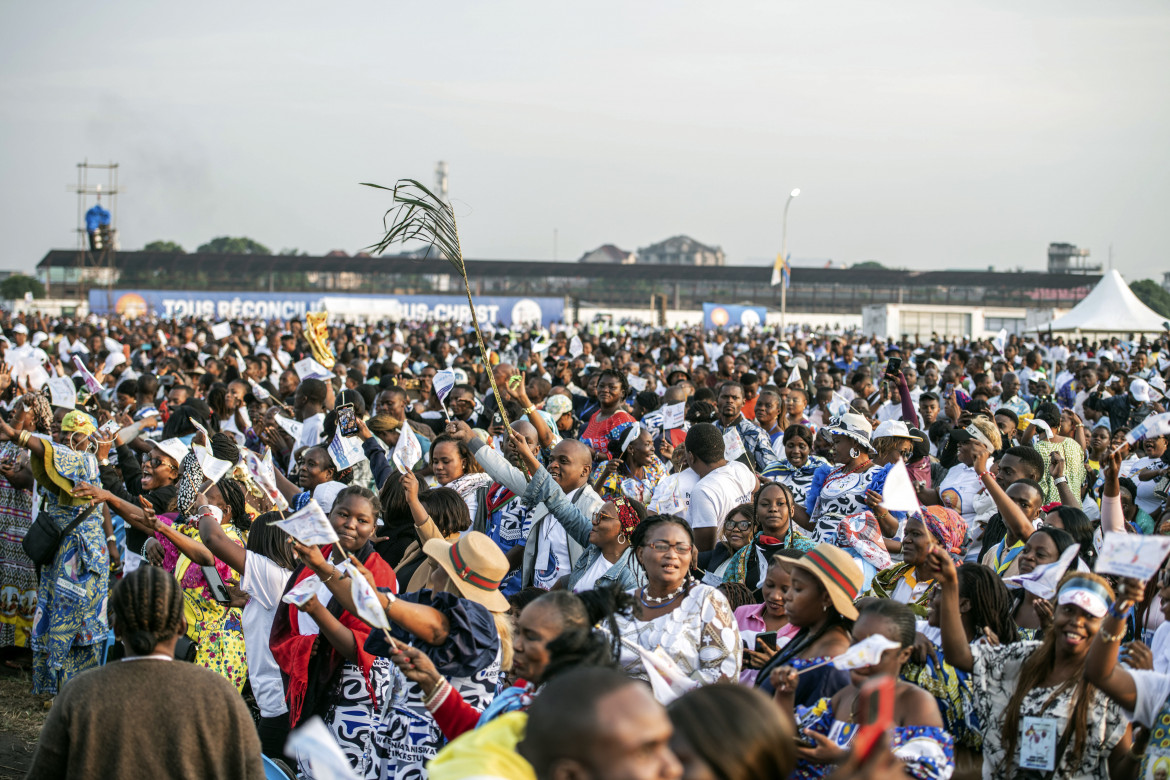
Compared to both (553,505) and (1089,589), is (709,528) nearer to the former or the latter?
(553,505)

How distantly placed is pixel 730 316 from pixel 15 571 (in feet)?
148

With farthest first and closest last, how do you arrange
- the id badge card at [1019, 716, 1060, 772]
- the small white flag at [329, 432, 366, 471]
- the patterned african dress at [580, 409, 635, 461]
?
1. the patterned african dress at [580, 409, 635, 461]
2. the small white flag at [329, 432, 366, 471]
3. the id badge card at [1019, 716, 1060, 772]

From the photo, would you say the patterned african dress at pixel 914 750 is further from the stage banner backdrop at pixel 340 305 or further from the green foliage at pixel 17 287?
the green foliage at pixel 17 287

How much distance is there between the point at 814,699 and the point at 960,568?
1.02m

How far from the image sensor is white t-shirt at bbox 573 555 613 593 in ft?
17.1

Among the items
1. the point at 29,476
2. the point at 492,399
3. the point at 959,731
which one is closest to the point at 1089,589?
the point at 959,731

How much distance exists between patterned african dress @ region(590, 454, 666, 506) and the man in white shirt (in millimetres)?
520

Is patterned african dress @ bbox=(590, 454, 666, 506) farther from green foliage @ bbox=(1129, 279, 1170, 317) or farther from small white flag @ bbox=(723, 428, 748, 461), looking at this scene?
green foliage @ bbox=(1129, 279, 1170, 317)

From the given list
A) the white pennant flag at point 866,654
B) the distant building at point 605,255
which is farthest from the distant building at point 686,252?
the white pennant flag at point 866,654

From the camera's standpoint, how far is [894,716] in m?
3.24

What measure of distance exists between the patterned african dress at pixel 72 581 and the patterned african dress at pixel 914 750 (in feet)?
16.2

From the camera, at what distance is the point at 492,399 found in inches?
464

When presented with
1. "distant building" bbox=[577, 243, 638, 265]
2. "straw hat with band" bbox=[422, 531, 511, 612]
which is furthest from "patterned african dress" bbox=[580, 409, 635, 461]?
"distant building" bbox=[577, 243, 638, 265]

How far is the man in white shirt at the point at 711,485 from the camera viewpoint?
6148 mm
